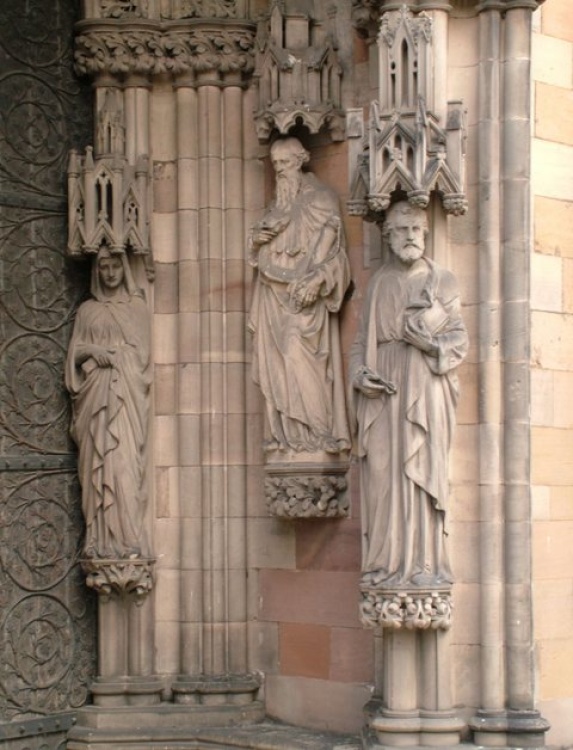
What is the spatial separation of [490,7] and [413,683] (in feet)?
11.7

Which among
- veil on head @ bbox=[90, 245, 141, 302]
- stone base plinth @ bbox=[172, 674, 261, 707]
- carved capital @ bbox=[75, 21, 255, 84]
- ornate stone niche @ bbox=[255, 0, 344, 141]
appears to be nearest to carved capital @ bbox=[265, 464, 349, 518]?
stone base plinth @ bbox=[172, 674, 261, 707]

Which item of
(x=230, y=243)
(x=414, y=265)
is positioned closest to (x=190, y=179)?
(x=230, y=243)

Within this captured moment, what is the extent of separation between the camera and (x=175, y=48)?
11.6 m

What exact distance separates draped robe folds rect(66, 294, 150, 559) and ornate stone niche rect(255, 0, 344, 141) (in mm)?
1415

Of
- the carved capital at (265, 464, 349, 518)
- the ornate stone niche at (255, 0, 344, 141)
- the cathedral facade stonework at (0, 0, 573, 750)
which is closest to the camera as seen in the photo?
the cathedral facade stonework at (0, 0, 573, 750)

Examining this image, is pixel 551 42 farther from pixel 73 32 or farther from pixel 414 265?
pixel 73 32

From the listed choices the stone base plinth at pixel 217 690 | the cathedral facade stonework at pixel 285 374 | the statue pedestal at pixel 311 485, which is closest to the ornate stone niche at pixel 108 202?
the cathedral facade stonework at pixel 285 374

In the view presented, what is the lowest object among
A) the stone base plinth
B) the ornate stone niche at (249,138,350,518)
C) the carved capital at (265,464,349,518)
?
the stone base plinth

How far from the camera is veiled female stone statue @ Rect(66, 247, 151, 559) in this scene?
11.4 metres

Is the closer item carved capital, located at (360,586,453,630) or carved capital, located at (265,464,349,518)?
carved capital, located at (360,586,453,630)

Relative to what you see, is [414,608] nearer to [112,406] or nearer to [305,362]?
[305,362]

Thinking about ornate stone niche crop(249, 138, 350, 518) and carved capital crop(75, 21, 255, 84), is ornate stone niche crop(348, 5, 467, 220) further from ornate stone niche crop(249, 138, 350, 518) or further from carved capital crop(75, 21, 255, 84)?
carved capital crop(75, 21, 255, 84)

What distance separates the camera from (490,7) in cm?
1038

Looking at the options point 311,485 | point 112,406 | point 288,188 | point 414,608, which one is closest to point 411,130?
point 288,188
